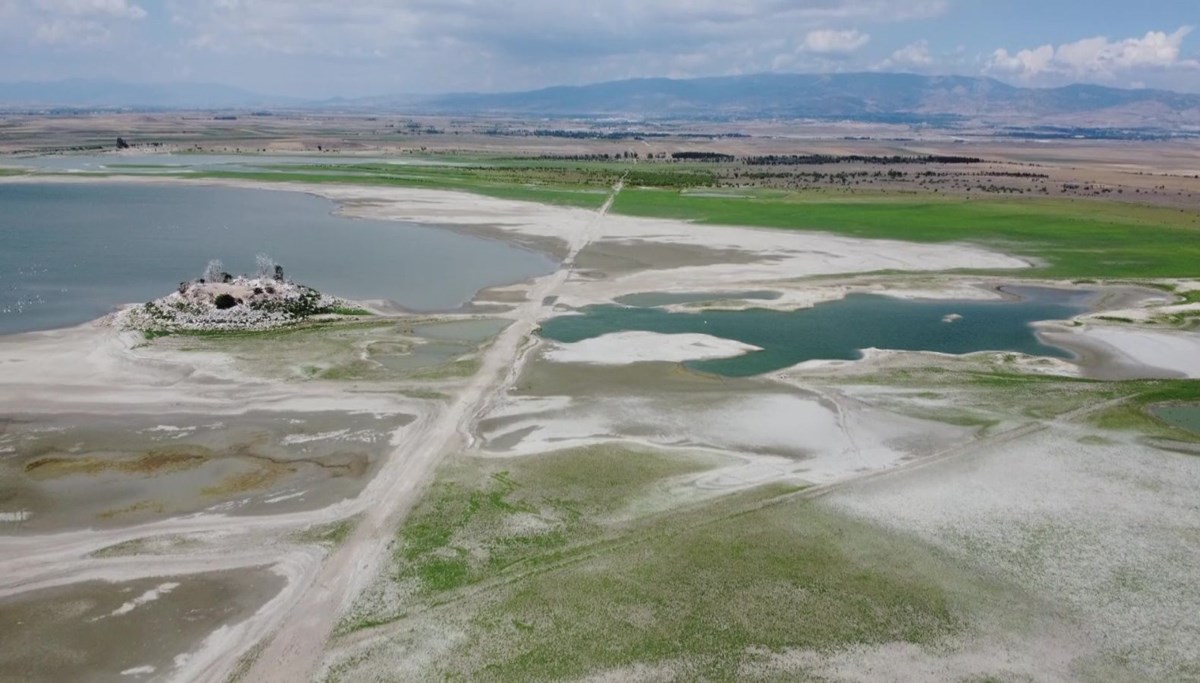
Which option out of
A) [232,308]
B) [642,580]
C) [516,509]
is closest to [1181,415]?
[642,580]

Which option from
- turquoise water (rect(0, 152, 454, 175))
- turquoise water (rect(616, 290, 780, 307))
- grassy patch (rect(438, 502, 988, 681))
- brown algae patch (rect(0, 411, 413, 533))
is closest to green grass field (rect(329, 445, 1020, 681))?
grassy patch (rect(438, 502, 988, 681))


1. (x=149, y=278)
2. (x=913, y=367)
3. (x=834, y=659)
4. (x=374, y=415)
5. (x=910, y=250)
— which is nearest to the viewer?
(x=834, y=659)

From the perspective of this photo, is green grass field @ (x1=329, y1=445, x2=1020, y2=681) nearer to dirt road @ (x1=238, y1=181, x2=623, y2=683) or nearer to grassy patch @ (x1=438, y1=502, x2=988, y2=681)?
grassy patch @ (x1=438, y1=502, x2=988, y2=681)

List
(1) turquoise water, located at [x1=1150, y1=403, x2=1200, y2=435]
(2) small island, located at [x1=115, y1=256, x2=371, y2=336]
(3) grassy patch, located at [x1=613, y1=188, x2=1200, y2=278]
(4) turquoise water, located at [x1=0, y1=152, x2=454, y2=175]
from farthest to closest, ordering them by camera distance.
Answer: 1. (4) turquoise water, located at [x1=0, y1=152, x2=454, y2=175]
2. (3) grassy patch, located at [x1=613, y1=188, x2=1200, y2=278]
3. (2) small island, located at [x1=115, y1=256, x2=371, y2=336]
4. (1) turquoise water, located at [x1=1150, y1=403, x2=1200, y2=435]

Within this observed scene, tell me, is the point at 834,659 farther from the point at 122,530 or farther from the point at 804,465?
the point at 122,530

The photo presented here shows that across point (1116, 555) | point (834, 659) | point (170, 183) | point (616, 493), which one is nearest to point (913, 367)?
point (1116, 555)

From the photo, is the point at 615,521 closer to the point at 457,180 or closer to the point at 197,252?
the point at 197,252
